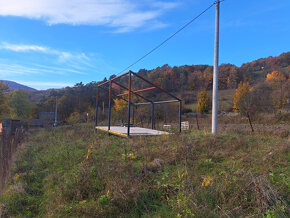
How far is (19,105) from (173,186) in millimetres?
64791

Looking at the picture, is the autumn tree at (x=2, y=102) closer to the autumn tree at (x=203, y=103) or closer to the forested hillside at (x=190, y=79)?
the forested hillside at (x=190, y=79)

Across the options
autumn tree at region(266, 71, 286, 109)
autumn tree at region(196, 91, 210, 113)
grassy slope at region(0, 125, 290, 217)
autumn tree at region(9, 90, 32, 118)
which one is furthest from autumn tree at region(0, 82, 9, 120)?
autumn tree at region(266, 71, 286, 109)

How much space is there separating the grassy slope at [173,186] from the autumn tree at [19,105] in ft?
199

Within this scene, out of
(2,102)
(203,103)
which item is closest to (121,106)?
Answer: (203,103)

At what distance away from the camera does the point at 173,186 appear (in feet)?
12.2

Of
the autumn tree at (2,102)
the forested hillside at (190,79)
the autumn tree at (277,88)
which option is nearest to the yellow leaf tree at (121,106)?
the forested hillside at (190,79)

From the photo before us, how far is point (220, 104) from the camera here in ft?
143

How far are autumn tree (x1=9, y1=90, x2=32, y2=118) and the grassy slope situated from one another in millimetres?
60658

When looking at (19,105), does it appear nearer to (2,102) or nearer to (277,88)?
(2,102)

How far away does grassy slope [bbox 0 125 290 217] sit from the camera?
10.1 ft

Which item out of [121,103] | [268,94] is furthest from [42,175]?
[268,94]

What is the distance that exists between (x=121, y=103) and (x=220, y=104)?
78.0ft

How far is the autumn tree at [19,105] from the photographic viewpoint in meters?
58.4

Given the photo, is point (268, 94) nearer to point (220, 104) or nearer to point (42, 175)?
point (220, 104)
